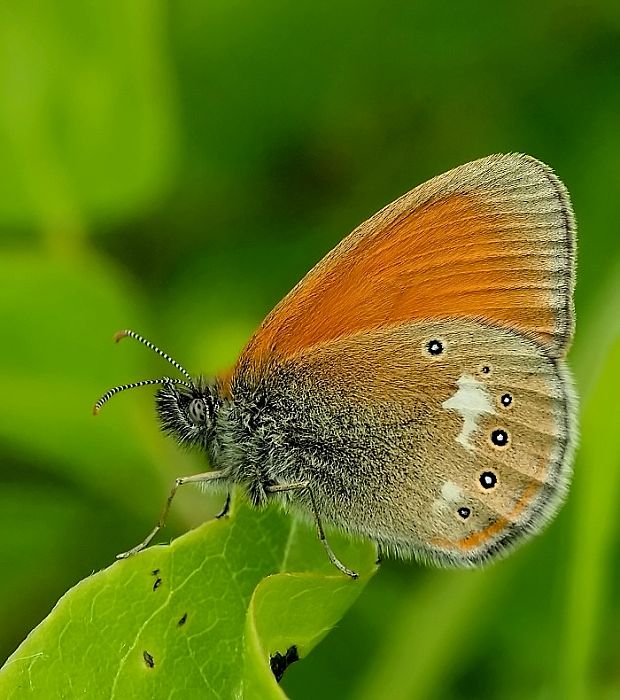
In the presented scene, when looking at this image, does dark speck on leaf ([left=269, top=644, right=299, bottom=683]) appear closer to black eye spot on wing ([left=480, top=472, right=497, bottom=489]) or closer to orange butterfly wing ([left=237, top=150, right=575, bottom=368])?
black eye spot on wing ([left=480, top=472, right=497, bottom=489])

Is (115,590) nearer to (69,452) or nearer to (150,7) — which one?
(69,452)

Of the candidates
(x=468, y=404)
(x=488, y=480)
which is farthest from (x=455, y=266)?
(x=488, y=480)

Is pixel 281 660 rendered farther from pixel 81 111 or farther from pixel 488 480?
pixel 81 111

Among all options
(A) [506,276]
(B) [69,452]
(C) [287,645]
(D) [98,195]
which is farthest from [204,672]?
(D) [98,195]

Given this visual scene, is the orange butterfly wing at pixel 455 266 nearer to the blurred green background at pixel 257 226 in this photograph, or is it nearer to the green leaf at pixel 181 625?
the blurred green background at pixel 257 226

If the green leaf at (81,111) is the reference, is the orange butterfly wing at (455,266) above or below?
below

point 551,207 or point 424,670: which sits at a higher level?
point 551,207

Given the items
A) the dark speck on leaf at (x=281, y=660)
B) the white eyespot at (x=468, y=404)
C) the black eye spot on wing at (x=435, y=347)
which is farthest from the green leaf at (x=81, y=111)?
the dark speck on leaf at (x=281, y=660)

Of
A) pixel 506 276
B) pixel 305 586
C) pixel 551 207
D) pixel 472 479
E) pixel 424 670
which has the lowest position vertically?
pixel 424 670
